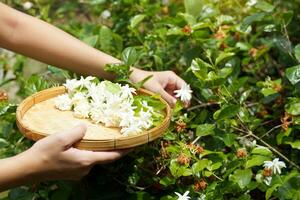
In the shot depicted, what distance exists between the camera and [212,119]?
68.7 inches

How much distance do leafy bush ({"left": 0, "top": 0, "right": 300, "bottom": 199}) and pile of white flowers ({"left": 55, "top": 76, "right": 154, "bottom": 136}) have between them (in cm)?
15

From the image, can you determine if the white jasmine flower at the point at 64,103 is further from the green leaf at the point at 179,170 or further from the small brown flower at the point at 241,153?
the small brown flower at the point at 241,153

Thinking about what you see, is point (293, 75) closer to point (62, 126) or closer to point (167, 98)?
point (167, 98)

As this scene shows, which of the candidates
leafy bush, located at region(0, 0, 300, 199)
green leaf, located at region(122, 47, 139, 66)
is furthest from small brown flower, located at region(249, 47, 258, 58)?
green leaf, located at region(122, 47, 139, 66)

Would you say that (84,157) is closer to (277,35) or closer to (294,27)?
(277,35)

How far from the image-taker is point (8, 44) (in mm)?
1731

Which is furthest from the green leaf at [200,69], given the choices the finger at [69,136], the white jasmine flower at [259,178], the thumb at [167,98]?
the finger at [69,136]

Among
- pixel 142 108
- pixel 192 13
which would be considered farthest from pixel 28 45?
pixel 192 13

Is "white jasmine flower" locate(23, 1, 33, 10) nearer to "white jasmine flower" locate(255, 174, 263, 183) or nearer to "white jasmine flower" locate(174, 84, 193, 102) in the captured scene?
"white jasmine flower" locate(174, 84, 193, 102)

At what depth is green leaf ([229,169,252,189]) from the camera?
4.75 feet

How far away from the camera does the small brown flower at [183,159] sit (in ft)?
4.83

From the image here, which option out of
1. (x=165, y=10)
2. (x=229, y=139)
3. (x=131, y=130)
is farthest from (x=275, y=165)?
(x=165, y=10)

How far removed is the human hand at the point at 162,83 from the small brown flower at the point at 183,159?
0.22 meters

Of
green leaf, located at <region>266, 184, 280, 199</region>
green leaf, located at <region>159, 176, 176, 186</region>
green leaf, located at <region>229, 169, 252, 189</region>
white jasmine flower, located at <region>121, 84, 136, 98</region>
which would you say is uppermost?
white jasmine flower, located at <region>121, 84, 136, 98</region>
